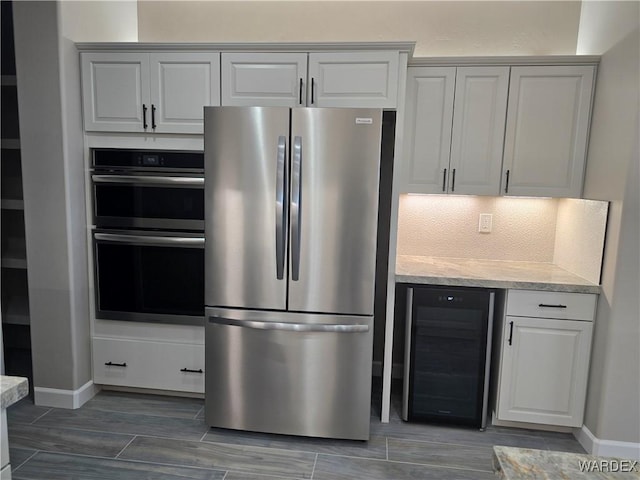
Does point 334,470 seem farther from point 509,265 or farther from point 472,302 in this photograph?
point 509,265

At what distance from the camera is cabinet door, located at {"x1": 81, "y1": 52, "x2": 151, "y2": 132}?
2625mm

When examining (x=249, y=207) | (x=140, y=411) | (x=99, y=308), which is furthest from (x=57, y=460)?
(x=249, y=207)

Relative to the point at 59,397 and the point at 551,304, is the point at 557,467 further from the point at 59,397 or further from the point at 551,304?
the point at 59,397

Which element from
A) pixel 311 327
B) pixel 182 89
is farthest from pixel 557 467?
→ pixel 182 89

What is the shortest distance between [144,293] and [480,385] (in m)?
2.15

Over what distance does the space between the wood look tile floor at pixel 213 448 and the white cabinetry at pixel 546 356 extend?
18 cm

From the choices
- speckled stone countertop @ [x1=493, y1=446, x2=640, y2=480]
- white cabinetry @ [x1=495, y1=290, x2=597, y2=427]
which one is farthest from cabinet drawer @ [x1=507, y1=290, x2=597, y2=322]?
speckled stone countertop @ [x1=493, y1=446, x2=640, y2=480]

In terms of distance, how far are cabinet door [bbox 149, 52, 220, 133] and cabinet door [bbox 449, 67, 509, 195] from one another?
150cm

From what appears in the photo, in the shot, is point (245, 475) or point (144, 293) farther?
point (144, 293)

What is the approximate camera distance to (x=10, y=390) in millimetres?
1033

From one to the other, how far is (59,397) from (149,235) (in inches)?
47.1

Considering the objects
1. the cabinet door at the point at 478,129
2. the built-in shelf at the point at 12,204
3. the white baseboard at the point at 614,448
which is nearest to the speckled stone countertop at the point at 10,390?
the built-in shelf at the point at 12,204

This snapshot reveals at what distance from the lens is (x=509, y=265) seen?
9.84 ft

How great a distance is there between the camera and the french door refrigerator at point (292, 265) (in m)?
2.23
